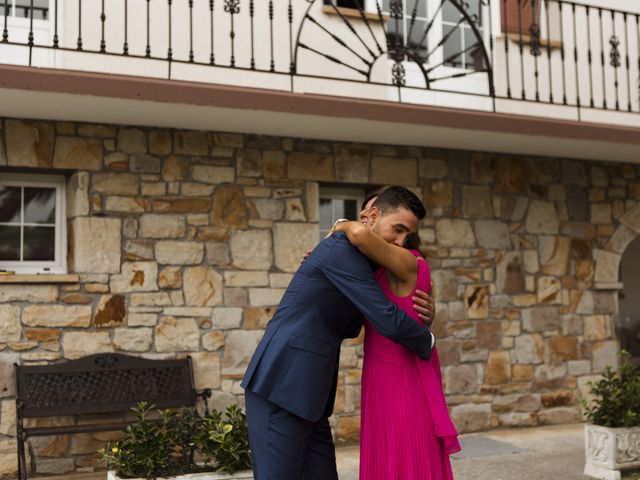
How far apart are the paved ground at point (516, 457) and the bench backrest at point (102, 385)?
53cm

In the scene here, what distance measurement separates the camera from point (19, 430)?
4949 mm

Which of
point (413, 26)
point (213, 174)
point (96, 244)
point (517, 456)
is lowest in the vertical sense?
point (517, 456)

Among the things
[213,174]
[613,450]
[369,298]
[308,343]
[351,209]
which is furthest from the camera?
[351,209]

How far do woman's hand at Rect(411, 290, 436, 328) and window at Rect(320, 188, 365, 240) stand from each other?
387 cm

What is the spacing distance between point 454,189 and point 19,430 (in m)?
4.15

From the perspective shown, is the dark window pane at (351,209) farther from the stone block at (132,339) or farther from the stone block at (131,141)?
the stone block at (132,339)

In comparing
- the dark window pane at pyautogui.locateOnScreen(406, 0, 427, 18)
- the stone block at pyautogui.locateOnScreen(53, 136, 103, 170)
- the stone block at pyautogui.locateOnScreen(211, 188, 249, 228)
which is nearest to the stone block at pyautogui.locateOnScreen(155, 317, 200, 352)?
the stone block at pyautogui.locateOnScreen(211, 188, 249, 228)

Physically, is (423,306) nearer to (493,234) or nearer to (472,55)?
(493,234)

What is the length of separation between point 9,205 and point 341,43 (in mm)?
2827

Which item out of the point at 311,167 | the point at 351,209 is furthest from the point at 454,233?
the point at 311,167

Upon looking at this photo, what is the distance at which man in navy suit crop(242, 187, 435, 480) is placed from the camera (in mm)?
2725

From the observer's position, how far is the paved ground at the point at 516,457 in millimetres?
5270

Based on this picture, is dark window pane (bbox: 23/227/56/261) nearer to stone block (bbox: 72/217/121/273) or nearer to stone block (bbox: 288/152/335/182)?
stone block (bbox: 72/217/121/273)

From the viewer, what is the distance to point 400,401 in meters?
2.75
